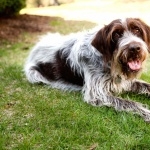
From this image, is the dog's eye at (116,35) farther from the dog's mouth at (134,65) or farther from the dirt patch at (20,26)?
the dirt patch at (20,26)

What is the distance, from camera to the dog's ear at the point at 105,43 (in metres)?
5.48

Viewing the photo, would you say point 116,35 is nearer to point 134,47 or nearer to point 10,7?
point 134,47

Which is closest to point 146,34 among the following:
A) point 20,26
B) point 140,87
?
point 140,87

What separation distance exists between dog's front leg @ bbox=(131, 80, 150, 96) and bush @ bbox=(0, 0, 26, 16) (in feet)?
25.4

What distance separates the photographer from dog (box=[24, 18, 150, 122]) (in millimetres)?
5400

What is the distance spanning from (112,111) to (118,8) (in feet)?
41.2

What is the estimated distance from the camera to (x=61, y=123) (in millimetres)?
5133

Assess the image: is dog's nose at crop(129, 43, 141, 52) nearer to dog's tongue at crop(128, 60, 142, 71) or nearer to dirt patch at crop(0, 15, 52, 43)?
dog's tongue at crop(128, 60, 142, 71)

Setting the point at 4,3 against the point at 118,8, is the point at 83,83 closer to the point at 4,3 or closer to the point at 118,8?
the point at 4,3

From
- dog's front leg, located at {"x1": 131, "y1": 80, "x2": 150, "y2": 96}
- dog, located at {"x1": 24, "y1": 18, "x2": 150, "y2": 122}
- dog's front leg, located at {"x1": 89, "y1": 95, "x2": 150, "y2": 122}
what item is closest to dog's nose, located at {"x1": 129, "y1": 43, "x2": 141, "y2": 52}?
dog, located at {"x1": 24, "y1": 18, "x2": 150, "y2": 122}

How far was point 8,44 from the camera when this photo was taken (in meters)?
10.8

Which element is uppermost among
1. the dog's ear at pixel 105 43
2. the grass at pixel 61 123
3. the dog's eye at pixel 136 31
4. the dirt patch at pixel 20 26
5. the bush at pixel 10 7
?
the dog's eye at pixel 136 31

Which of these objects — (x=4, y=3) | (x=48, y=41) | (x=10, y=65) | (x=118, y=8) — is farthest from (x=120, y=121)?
(x=118, y=8)

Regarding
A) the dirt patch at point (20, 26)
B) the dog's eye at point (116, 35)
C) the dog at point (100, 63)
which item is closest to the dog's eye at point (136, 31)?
the dog at point (100, 63)
